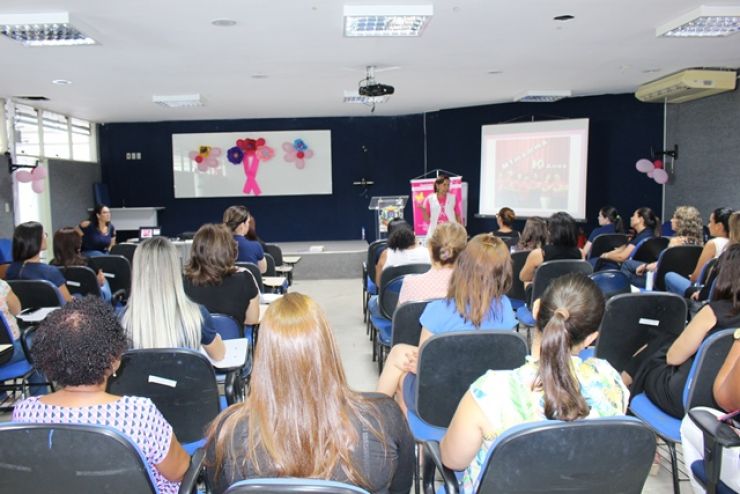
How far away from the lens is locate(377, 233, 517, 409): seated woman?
2531mm

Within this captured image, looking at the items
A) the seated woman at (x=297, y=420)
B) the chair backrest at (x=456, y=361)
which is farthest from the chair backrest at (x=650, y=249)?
the seated woman at (x=297, y=420)

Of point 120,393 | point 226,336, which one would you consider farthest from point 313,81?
point 120,393

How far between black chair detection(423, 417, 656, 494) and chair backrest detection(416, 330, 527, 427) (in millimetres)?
824

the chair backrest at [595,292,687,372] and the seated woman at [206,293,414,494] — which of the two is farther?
the chair backrest at [595,292,687,372]

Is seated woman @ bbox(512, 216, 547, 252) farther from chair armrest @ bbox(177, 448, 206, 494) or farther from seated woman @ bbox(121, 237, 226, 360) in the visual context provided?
chair armrest @ bbox(177, 448, 206, 494)

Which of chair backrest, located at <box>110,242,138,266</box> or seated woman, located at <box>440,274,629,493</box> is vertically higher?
seated woman, located at <box>440,274,629,493</box>

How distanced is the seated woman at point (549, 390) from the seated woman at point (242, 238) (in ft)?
11.1

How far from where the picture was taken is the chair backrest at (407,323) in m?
3.10

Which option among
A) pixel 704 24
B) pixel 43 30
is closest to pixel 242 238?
pixel 43 30

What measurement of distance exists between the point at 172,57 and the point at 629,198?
7.47 meters

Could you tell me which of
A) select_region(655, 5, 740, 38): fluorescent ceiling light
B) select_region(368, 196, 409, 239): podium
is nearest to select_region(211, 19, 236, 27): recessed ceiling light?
select_region(655, 5, 740, 38): fluorescent ceiling light

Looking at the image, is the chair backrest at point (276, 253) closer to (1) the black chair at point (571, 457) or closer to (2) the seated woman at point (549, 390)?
(2) the seated woman at point (549, 390)

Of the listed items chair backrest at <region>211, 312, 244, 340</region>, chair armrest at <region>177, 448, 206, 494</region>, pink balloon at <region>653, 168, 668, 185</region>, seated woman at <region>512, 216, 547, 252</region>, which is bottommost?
chair armrest at <region>177, 448, 206, 494</region>

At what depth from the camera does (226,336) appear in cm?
316
